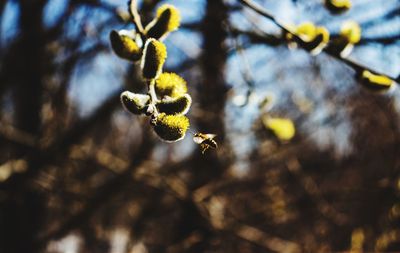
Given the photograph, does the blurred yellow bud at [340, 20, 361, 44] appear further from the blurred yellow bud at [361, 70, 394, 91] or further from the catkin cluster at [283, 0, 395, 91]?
the blurred yellow bud at [361, 70, 394, 91]

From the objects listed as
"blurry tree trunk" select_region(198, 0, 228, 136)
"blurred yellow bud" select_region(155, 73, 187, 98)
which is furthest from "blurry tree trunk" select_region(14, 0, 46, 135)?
"blurred yellow bud" select_region(155, 73, 187, 98)

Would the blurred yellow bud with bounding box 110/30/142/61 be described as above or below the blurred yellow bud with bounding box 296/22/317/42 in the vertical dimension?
above

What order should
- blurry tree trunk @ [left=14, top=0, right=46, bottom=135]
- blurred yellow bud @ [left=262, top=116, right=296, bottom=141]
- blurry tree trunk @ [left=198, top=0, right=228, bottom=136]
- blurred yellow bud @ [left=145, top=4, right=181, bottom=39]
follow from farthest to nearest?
blurry tree trunk @ [left=198, top=0, right=228, bottom=136]
blurry tree trunk @ [left=14, top=0, right=46, bottom=135]
blurred yellow bud @ [left=262, top=116, right=296, bottom=141]
blurred yellow bud @ [left=145, top=4, right=181, bottom=39]

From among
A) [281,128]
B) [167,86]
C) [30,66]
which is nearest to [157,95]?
[167,86]

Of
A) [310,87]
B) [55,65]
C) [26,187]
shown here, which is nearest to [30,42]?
[55,65]

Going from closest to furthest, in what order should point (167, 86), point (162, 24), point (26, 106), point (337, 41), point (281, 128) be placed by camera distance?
point (167, 86) < point (162, 24) < point (337, 41) < point (281, 128) < point (26, 106)

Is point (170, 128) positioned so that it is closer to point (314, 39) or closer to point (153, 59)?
point (153, 59)

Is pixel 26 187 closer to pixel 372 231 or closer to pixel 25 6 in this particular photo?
pixel 25 6

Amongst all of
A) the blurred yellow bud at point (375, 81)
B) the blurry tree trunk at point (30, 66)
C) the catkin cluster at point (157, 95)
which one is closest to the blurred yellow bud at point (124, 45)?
the catkin cluster at point (157, 95)
